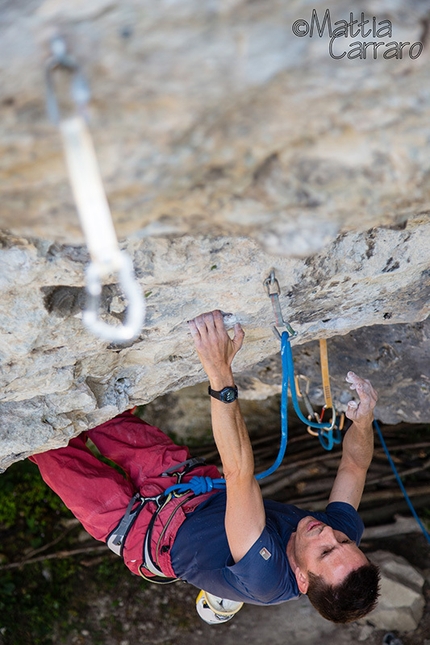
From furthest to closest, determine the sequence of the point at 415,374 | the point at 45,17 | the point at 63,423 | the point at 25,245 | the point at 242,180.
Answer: the point at 415,374 → the point at 63,423 → the point at 25,245 → the point at 242,180 → the point at 45,17

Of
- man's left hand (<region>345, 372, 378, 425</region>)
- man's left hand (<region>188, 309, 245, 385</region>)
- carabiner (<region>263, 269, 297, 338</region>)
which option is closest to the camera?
carabiner (<region>263, 269, 297, 338</region>)

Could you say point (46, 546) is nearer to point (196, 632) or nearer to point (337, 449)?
point (196, 632)

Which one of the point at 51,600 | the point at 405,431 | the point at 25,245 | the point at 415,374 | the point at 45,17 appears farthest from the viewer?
the point at 405,431

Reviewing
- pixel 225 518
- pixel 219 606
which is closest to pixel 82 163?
pixel 225 518

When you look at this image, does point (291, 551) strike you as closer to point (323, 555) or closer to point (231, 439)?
point (323, 555)

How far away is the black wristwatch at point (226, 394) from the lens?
1847mm

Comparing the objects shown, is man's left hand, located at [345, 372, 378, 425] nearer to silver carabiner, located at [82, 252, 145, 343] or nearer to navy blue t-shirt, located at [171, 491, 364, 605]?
navy blue t-shirt, located at [171, 491, 364, 605]

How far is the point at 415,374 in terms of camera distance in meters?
2.96

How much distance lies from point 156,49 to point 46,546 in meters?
4.33


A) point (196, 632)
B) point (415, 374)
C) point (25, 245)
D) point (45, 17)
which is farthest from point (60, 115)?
point (196, 632)

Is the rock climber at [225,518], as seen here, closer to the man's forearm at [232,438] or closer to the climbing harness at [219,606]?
the man's forearm at [232,438]

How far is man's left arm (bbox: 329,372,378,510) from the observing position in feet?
8.08

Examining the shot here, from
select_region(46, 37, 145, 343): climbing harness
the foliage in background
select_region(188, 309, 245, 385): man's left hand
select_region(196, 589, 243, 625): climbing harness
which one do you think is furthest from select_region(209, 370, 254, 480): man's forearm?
the foliage in background

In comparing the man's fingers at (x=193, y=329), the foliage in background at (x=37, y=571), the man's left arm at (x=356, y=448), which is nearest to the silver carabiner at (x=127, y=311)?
the man's fingers at (x=193, y=329)
